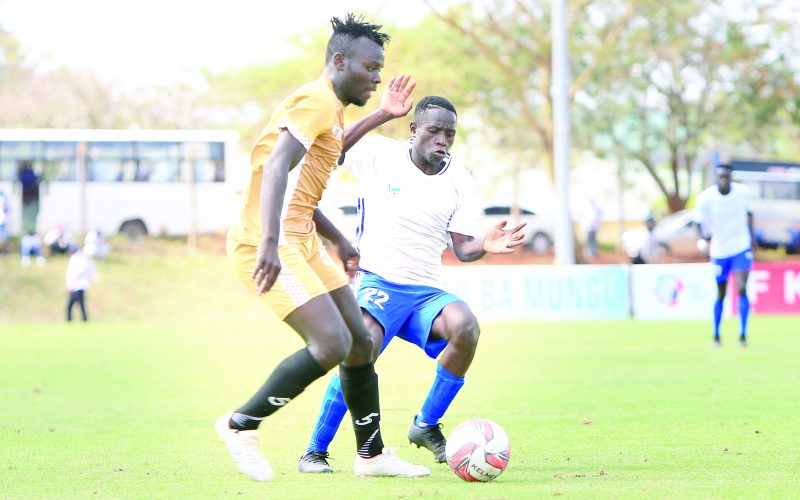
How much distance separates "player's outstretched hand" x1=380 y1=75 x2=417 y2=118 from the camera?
7.54 meters

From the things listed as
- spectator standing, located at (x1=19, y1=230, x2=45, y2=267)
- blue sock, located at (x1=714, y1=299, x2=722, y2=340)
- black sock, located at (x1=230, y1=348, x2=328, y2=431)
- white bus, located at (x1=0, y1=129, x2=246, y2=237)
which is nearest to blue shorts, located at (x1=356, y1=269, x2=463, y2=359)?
black sock, located at (x1=230, y1=348, x2=328, y2=431)

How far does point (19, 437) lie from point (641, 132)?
4153 cm

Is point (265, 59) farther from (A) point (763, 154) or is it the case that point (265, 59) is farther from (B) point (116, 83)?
(A) point (763, 154)

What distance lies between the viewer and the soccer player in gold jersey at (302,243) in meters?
6.36

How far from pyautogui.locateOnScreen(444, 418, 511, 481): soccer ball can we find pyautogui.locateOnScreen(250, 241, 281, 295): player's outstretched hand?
1.51 m

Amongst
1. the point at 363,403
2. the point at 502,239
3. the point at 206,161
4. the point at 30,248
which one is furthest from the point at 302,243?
the point at 206,161

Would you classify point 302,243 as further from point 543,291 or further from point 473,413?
point 543,291

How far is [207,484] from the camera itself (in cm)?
686

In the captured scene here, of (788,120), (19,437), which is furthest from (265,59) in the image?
(19,437)

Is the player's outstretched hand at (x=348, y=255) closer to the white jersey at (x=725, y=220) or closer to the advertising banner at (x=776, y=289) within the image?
the white jersey at (x=725, y=220)

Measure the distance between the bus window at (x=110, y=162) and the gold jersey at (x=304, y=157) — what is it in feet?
104

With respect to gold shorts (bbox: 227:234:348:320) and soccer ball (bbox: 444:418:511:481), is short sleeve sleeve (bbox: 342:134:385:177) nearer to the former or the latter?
gold shorts (bbox: 227:234:348:320)

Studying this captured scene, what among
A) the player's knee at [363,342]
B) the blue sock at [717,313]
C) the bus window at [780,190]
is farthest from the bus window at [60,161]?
the player's knee at [363,342]

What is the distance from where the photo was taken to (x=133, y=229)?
37.9m
